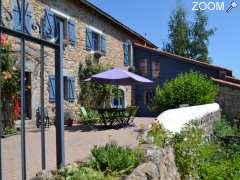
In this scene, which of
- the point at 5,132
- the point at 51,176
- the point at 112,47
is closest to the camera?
the point at 51,176

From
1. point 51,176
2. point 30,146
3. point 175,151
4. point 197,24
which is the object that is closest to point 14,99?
point 30,146

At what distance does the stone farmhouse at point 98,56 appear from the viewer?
1303cm

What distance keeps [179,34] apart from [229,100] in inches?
690

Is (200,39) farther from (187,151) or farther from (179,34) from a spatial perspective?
(187,151)

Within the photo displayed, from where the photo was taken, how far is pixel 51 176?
3.97m

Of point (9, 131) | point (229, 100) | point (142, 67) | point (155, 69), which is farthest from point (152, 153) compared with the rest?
point (142, 67)

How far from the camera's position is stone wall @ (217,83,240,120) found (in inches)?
677

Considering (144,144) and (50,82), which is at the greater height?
(50,82)

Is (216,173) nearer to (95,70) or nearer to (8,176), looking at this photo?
(8,176)

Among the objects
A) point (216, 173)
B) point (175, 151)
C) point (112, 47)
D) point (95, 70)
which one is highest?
point (112, 47)

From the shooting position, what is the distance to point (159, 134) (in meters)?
6.44

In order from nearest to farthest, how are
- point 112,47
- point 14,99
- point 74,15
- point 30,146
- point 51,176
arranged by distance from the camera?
point 51,176
point 30,146
point 14,99
point 74,15
point 112,47

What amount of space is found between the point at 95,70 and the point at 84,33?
5.03ft

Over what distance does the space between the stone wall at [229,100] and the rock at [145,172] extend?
13.2 m
